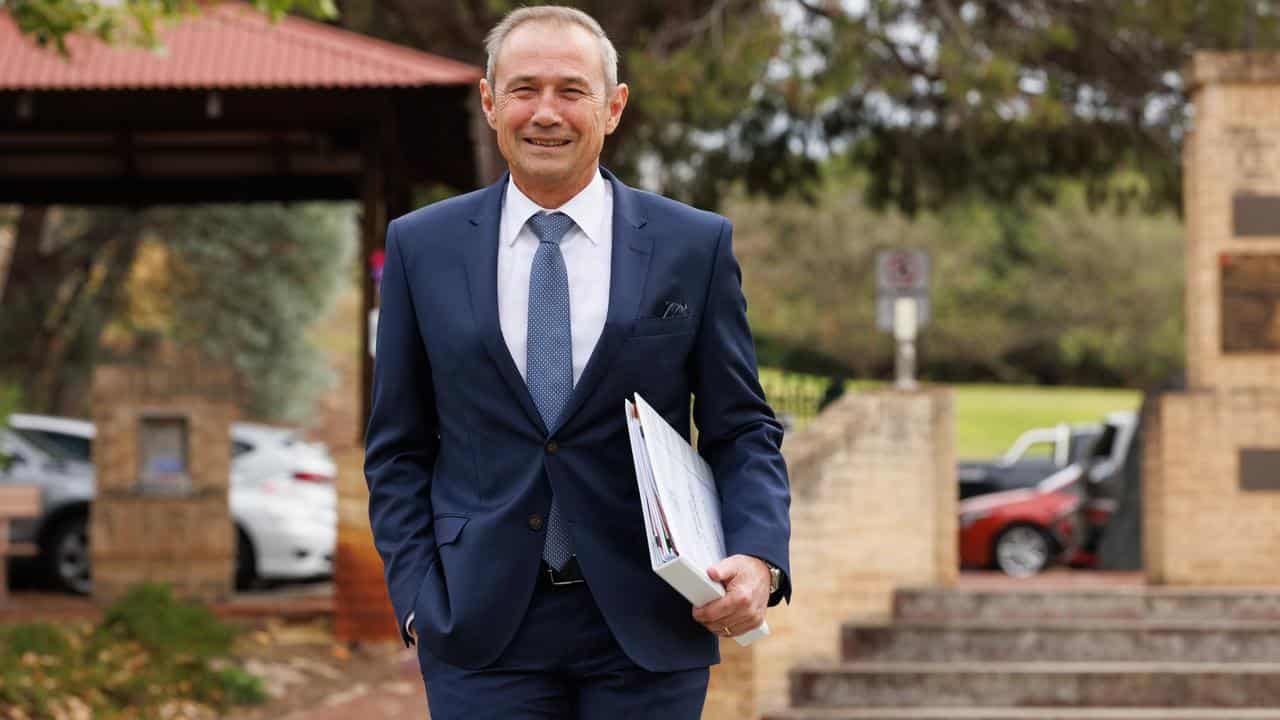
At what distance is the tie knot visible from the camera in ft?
9.96

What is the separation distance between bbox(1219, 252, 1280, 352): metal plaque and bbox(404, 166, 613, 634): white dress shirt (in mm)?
8502

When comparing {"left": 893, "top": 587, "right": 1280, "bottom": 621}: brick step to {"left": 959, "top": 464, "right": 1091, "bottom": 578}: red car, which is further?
{"left": 959, "top": 464, "right": 1091, "bottom": 578}: red car

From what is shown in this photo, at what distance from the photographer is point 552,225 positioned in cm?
304

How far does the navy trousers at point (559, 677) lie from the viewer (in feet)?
9.48

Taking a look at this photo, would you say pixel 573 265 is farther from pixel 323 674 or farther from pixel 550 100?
pixel 323 674

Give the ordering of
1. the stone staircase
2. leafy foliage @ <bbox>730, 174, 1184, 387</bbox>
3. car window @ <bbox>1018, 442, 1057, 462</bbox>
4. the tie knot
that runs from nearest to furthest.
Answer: the tie knot → the stone staircase → car window @ <bbox>1018, 442, 1057, 462</bbox> → leafy foliage @ <bbox>730, 174, 1184, 387</bbox>

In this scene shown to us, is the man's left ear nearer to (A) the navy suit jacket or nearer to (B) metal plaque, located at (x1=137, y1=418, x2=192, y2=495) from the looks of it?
(A) the navy suit jacket

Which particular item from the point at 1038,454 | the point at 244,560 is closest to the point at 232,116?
the point at 244,560

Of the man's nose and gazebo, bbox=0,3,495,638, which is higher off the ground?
gazebo, bbox=0,3,495,638

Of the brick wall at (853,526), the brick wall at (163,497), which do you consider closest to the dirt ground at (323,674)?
the brick wall at (163,497)

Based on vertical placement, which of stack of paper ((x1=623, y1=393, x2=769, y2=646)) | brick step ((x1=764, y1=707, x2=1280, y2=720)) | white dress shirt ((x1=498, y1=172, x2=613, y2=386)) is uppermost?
white dress shirt ((x1=498, y1=172, x2=613, y2=386))

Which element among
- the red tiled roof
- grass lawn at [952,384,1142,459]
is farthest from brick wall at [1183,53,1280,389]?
grass lawn at [952,384,1142,459]

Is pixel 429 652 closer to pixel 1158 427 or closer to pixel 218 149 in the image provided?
pixel 1158 427

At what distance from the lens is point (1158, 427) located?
35.7ft
